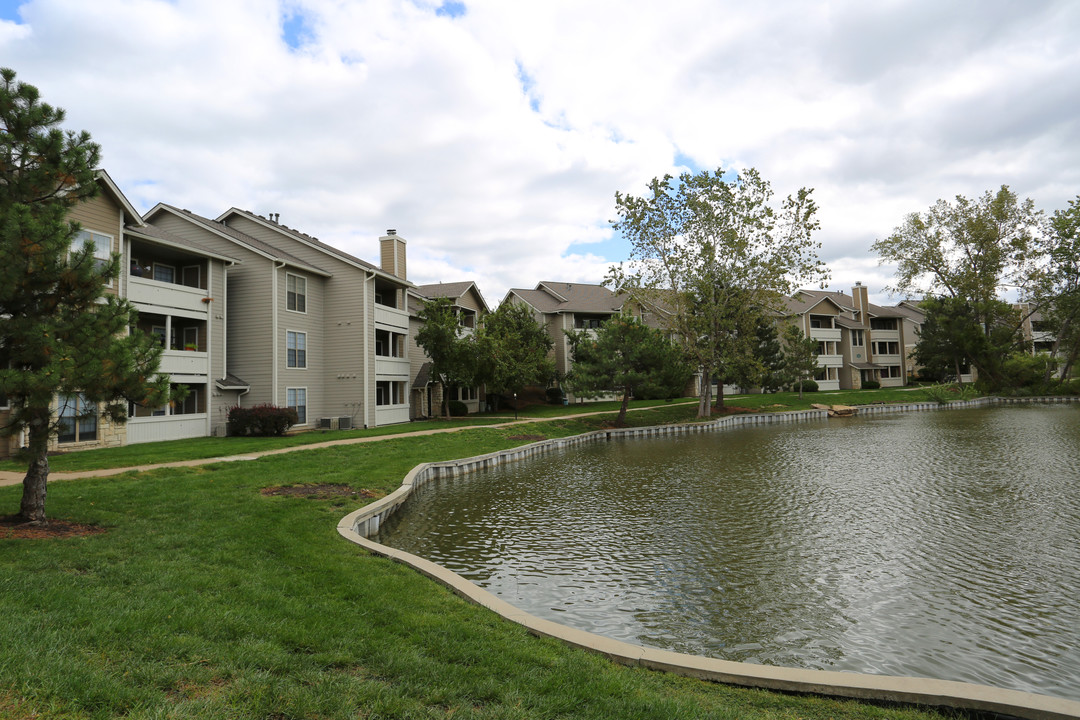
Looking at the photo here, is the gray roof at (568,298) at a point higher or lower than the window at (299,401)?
higher

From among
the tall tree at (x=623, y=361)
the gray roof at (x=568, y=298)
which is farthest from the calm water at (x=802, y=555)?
the gray roof at (x=568, y=298)

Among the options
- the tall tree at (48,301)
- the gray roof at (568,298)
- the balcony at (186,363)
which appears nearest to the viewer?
the tall tree at (48,301)

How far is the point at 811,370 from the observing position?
44.7 metres

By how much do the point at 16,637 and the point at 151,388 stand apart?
5.06 meters

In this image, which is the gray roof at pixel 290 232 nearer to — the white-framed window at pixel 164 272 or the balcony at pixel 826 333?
the white-framed window at pixel 164 272

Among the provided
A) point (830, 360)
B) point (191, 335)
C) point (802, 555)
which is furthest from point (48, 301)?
point (830, 360)

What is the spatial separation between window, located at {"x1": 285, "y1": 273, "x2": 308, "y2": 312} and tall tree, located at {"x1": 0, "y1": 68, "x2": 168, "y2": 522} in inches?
779

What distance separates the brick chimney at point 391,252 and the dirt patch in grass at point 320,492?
2242 centimetres

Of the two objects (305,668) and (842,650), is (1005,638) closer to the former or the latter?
(842,650)

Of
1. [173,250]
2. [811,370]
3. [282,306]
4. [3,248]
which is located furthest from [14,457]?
[811,370]

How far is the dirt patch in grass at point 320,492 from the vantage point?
1221 cm

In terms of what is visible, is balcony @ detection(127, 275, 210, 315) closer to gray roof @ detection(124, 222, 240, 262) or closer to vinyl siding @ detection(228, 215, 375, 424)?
gray roof @ detection(124, 222, 240, 262)

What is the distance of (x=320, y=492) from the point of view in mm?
12586

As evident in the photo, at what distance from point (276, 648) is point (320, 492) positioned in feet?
Answer: 27.0
